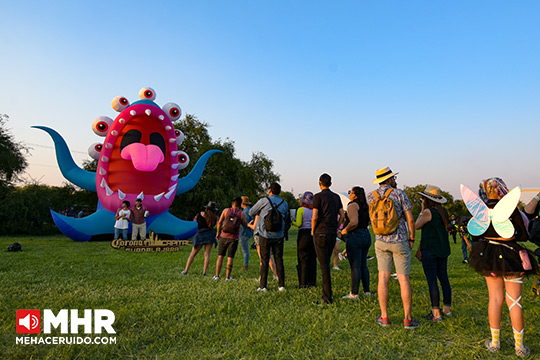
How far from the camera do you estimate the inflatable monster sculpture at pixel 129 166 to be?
12953 millimetres

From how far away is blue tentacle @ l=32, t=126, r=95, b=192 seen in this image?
44.4 feet

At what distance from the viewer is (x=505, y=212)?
323 centimetres

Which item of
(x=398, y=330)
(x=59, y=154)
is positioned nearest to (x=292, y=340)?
(x=398, y=330)

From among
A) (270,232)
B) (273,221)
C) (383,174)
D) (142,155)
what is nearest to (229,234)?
(270,232)

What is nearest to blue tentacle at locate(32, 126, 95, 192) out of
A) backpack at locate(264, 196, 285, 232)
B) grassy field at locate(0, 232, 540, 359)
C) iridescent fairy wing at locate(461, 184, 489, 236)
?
grassy field at locate(0, 232, 540, 359)

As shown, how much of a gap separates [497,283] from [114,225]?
12857 millimetres

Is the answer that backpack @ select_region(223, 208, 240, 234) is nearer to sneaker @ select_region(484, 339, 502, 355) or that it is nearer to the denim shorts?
the denim shorts

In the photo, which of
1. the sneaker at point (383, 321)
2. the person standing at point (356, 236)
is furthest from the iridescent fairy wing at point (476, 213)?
the person standing at point (356, 236)

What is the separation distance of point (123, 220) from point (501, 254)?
11.9 meters

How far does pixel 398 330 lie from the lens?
3.79 metres

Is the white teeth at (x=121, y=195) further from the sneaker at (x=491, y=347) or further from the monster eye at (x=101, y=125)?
the sneaker at (x=491, y=347)

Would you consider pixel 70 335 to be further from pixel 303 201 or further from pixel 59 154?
pixel 59 154

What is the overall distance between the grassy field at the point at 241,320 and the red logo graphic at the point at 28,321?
0.09m

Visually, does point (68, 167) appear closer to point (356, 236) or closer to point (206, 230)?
point (206, 230)
